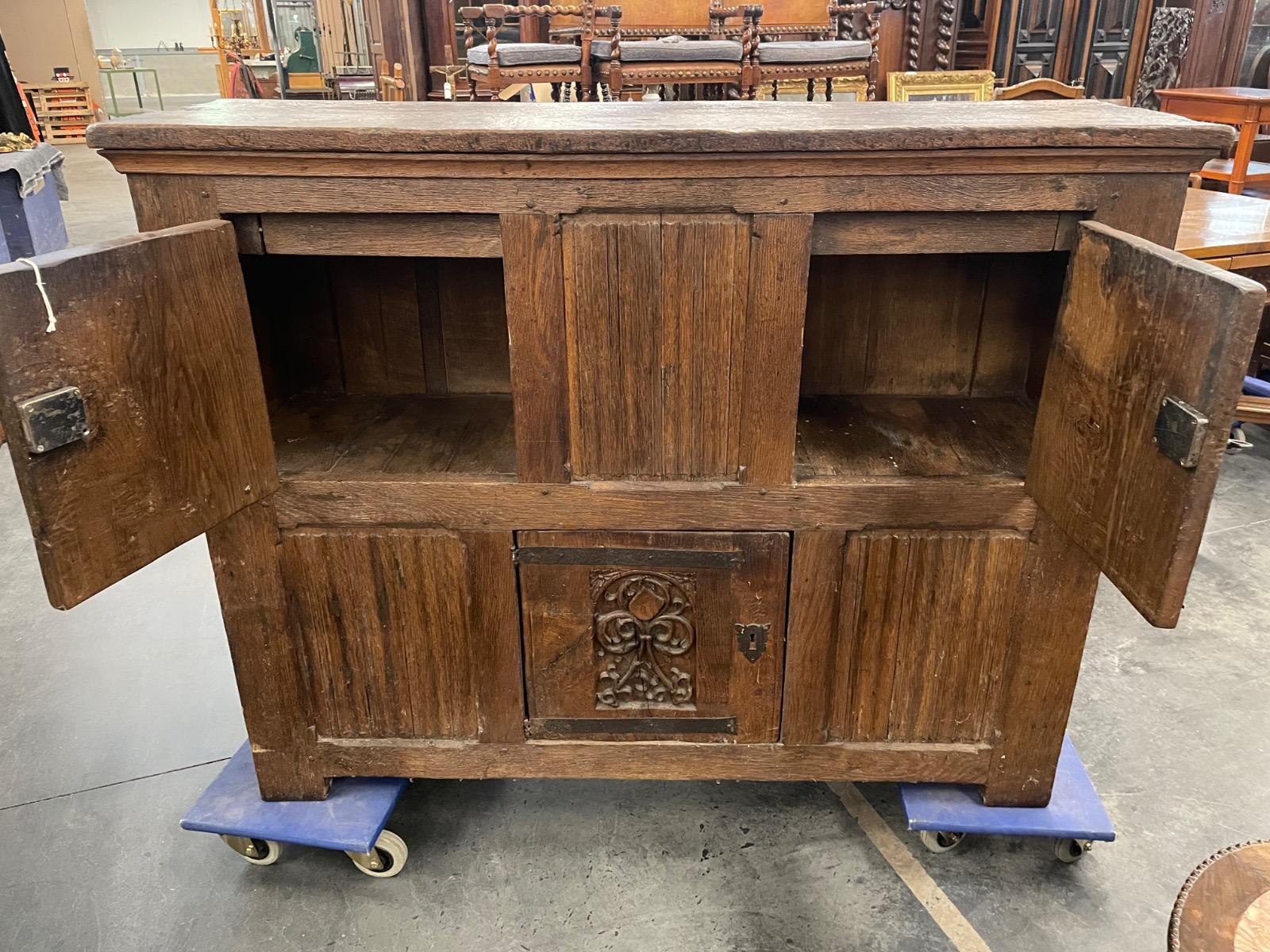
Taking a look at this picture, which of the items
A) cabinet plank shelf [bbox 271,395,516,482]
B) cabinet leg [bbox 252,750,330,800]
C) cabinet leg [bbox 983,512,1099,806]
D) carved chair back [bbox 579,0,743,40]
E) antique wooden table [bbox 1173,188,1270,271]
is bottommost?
cabinet leg [bbox 252,750,330,800]

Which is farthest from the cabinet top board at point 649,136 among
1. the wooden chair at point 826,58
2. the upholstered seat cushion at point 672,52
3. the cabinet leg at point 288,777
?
the wooden chair at point 826,58

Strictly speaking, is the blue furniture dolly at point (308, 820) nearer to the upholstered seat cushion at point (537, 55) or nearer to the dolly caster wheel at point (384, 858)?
the dolly caster wheel at point (384, 858)

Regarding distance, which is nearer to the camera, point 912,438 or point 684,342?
point 684,342

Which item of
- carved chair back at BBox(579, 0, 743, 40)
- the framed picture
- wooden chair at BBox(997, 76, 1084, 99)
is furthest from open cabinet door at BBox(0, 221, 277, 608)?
carved chair back at BBox(579, 0, 743, 40)

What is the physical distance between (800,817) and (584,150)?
1.32 m

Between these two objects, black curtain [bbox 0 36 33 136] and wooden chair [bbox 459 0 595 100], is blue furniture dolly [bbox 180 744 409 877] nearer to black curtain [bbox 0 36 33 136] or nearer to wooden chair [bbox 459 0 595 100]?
wooden chair [bbox 459 0 595 100]

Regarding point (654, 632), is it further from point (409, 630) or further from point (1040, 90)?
point (1040, 90)

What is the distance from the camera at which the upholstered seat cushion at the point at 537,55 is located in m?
5.00

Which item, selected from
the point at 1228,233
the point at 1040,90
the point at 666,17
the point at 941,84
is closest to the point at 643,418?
the point at 1228,233

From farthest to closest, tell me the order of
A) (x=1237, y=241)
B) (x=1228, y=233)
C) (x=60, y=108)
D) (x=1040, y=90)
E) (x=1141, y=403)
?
(x=60, y=108)
(x=1040, y=90)
(x=1228, y=233)
(x=1237, y=241)
(x=1141, y=403)

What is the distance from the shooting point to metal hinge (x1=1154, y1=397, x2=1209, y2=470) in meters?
1.04

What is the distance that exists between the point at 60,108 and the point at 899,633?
12519mm

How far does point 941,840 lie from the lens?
1759 mm

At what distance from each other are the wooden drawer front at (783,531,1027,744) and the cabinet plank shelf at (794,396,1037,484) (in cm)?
11
